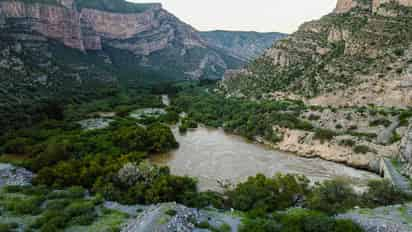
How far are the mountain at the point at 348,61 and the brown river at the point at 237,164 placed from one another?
16.9 metres

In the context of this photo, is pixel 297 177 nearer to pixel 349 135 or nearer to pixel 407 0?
pixel 349 135

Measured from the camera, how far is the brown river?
2609 centimetres

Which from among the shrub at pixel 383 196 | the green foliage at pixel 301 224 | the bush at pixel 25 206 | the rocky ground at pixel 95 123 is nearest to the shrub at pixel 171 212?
the green foliage at pixel 301 224

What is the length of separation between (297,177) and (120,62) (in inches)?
5022

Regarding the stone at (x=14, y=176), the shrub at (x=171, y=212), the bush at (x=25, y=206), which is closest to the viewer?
the shrub at (x=171, y=212)

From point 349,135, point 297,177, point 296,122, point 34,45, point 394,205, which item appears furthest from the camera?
point 34,45

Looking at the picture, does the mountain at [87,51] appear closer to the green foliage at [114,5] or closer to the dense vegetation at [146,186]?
the green foliage at [114,5]

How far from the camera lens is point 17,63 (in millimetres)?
65000

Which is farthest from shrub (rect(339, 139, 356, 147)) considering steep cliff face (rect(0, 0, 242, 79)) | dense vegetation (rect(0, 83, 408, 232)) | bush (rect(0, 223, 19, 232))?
steep cliff face (rect(0, 0, 242, 79))

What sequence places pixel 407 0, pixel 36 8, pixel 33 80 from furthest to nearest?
pixel 36 8 < pixel 33 80 < pixel 407 0

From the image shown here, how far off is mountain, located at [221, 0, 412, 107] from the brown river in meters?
16.9

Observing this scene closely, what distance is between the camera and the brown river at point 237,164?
2609 cm

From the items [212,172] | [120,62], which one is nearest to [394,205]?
[212,172]

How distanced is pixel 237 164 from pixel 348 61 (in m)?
31.3
